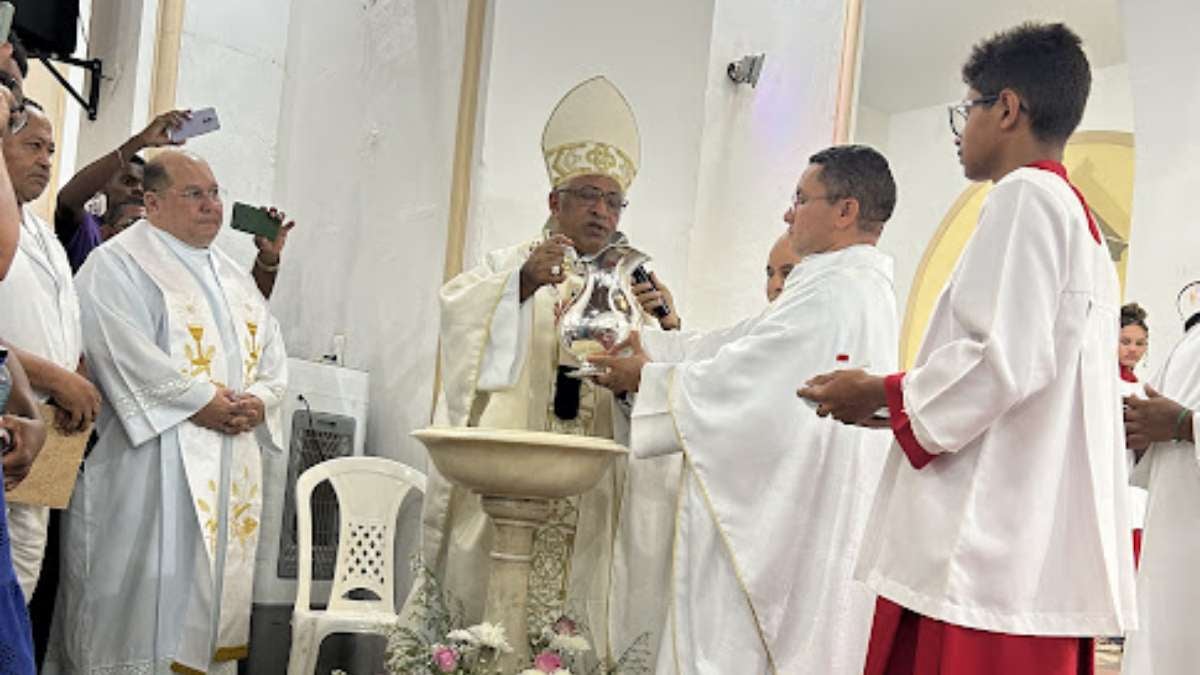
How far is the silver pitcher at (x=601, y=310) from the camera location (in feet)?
12.6

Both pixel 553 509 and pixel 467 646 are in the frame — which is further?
pixel 553 509

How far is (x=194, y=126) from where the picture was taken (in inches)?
192

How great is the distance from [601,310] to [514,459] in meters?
0.50

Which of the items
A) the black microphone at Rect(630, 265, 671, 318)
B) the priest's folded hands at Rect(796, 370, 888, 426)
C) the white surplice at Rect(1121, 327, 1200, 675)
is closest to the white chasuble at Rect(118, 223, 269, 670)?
the black microphone at Rect(630, 265, 671, 318)

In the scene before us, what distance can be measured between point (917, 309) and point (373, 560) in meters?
4.78

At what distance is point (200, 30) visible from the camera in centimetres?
661

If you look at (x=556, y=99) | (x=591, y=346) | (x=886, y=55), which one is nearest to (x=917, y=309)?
(x=886, y=55)

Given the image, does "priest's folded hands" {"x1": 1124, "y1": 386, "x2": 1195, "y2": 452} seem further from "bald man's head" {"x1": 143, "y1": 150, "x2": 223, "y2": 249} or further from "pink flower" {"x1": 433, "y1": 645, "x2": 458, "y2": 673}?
"bald man's head" {"x1": 143, "y1": 150, "x2": 223, "y2": 249}

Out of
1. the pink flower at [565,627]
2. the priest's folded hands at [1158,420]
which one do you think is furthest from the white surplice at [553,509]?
the priest's folded hands at [1158,420]

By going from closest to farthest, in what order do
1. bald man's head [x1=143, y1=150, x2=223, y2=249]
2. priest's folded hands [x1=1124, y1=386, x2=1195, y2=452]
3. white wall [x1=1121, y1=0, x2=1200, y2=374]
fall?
priest's folded hands [x1=1124, y1=386, x2=1195, y2=452]
bald man's head [x1=143, y1=150, x2=223, y2=249]
white wall [x1=1121, y1=0, x2=1200, y2=374]

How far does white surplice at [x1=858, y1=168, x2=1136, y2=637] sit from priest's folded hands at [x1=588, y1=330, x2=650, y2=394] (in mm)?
1363

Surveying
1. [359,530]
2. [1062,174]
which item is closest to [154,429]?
[359,530]

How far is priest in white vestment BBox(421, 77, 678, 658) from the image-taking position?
4.11 metres

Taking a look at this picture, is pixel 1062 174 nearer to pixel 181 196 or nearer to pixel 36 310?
pixel 36 310
